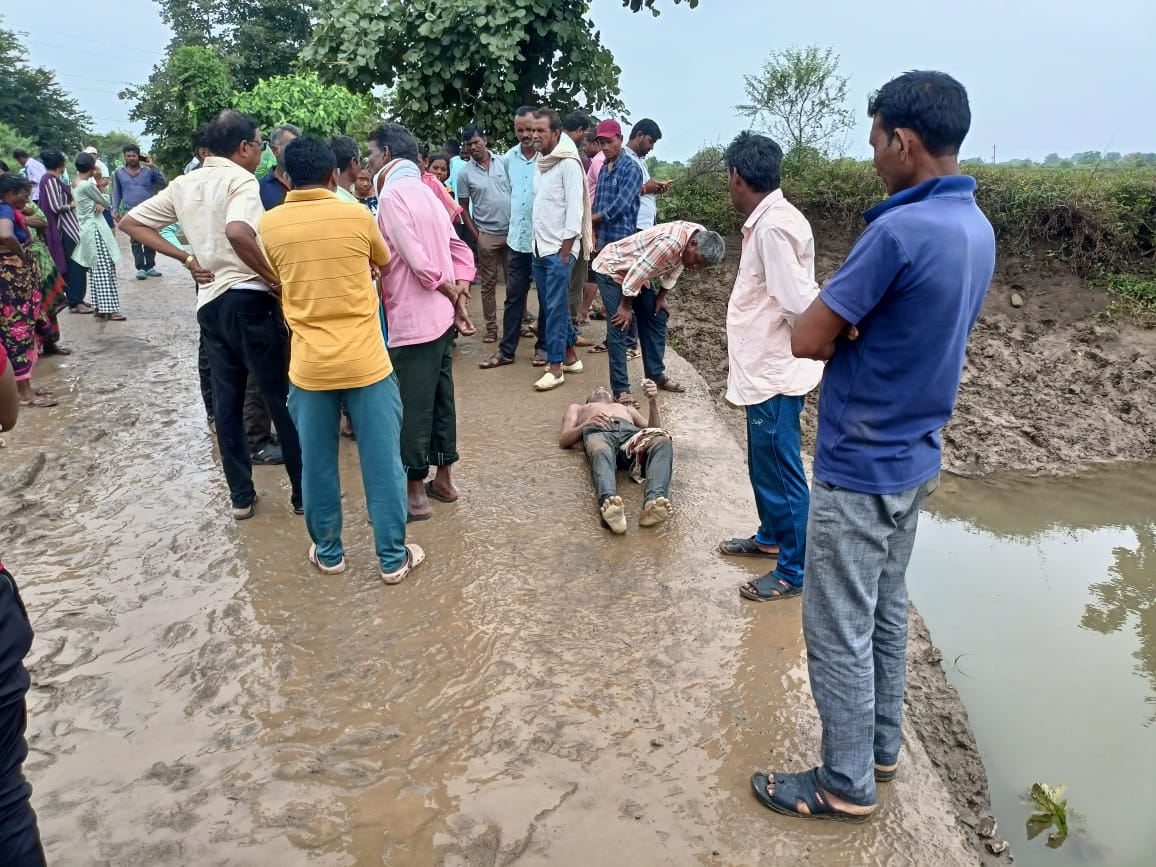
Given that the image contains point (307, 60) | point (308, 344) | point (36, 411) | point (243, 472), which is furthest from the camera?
point (307, 60)

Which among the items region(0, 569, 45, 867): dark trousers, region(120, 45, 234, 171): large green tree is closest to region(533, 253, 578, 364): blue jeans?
region(0, 569, 45, 867): dark trousers

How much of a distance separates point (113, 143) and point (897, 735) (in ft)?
146

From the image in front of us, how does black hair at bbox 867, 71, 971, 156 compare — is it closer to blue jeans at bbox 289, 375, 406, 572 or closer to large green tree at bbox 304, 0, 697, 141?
blue jeans at bbox 289, 375, 406, 572

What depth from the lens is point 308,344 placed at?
319cm

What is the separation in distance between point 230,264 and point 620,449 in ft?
7.70

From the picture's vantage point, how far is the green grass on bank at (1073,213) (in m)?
9.69

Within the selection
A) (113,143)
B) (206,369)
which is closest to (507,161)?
(206,369)

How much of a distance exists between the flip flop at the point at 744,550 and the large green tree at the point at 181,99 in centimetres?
1492

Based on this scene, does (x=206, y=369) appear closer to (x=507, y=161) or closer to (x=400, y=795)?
(x=507, y=161)

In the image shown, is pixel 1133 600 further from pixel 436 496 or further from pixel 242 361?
pixel 242 361

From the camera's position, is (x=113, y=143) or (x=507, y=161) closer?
(x=507, y=161)

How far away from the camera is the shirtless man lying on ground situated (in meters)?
3.97

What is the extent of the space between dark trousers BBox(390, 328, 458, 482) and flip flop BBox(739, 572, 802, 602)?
1.76 meters

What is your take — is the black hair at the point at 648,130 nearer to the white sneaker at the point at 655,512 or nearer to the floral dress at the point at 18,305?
the white sneaker at the point at 655,512
